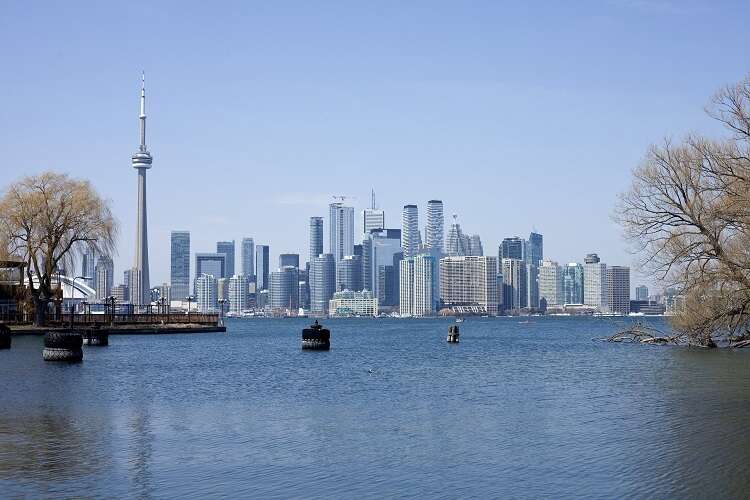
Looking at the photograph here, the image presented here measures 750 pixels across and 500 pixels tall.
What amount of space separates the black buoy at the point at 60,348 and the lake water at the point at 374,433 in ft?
12.9

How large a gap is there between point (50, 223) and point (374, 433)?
63.5m

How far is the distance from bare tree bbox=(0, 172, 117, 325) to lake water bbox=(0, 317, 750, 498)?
35.3 metres

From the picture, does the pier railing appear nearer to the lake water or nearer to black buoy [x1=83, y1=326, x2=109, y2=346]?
black buoy [x1=83, y1=326, x2=109, y2=346]

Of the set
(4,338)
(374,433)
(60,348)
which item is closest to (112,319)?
(4,338)

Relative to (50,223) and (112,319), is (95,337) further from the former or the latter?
(112,319)

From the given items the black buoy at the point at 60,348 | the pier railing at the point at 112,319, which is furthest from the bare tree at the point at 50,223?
the black buoy at the point at 60,348

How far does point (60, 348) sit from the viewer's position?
52938mm

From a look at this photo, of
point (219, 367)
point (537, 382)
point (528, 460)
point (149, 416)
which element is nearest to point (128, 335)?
point (219, 367)

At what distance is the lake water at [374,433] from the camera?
19.4 metres

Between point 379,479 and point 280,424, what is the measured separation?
849 cm

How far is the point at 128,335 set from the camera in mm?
100250

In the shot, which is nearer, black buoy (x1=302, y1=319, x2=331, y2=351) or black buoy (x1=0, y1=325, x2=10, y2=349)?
black buoy (x1=0, y1=325, x2=10, y2=349)

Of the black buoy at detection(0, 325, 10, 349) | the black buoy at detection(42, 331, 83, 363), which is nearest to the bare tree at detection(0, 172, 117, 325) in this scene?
the black buoy at detection(0, 325, 10, 349)

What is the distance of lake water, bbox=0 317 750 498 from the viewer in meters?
19.4
